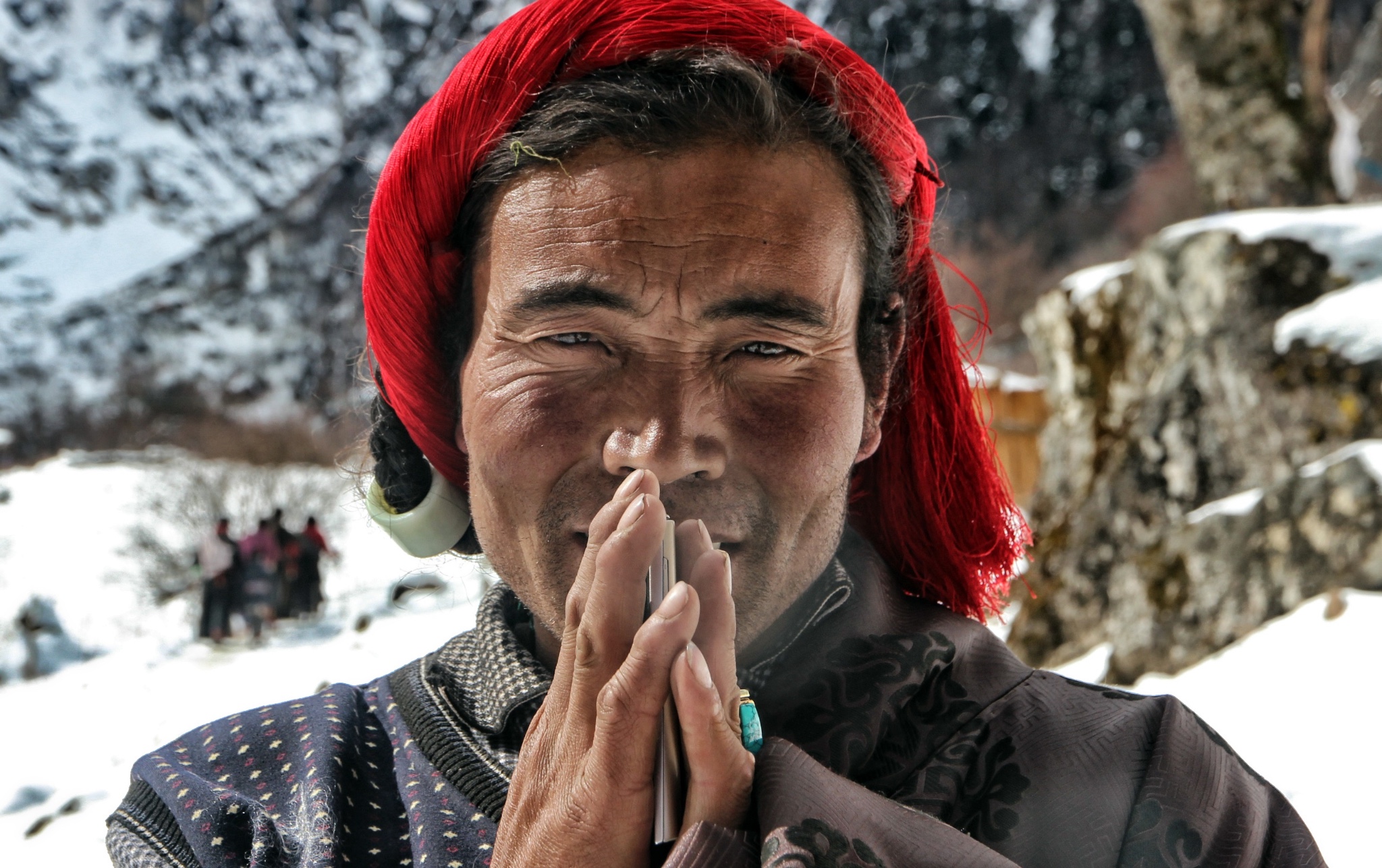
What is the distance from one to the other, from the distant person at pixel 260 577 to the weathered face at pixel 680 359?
3.07 meters

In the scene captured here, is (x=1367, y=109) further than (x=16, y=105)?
Yes

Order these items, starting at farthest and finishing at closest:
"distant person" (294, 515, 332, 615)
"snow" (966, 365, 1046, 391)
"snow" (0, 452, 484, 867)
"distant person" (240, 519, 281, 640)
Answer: "snow" (966, 365, 1046, 391) < "distant person" (294, 515, 332, 615) < "distant person" (240, 519, 281, 640) < "snow" (0, 452, 484, 867)

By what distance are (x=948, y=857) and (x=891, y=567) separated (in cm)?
58

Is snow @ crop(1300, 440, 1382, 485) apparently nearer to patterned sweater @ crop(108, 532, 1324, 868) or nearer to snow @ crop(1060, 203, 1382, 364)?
snow @ crop(1060, 203, 1382, 364)

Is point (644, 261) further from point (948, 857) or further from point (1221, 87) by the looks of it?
point (1221, 87)

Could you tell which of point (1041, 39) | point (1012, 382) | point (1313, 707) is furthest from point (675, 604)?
point (1041, 39)

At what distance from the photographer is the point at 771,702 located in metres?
1.08

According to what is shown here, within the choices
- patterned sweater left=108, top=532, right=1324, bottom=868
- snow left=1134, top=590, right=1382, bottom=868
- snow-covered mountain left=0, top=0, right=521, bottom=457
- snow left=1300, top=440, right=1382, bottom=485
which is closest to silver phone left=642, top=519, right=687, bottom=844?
patterned sweater left=108, top=532, right=1324, bottom=868

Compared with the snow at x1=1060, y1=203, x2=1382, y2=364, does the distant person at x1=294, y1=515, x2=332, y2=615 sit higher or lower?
lower

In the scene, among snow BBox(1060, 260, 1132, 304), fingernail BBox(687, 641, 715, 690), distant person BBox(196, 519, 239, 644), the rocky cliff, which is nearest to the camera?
fingernail BBox(687, 641, 715, 690)

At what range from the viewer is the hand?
660mm

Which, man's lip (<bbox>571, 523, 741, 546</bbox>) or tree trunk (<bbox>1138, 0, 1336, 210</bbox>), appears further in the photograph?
tree trunk (<bbox>1138, 0, 1336, 210</bbox>)

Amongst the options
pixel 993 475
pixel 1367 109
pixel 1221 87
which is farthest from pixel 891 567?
pixel 1367 109

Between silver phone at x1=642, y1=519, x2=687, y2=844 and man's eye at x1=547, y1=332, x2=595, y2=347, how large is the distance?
13.5 inches
